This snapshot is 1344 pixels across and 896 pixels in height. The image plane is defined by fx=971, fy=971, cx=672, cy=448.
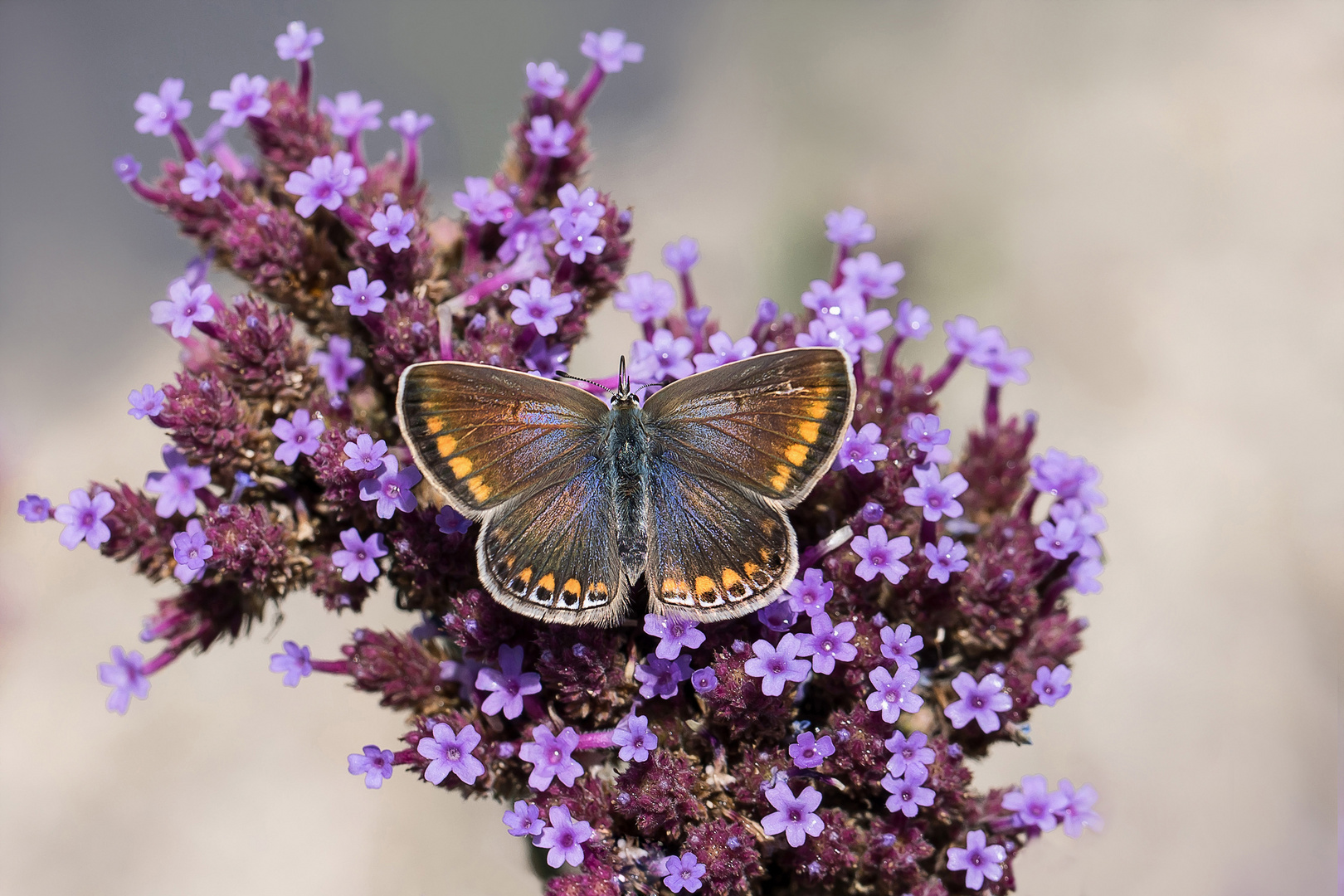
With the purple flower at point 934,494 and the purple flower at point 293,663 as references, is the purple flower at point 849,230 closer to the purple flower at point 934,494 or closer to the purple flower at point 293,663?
the purple flower at point 934,494

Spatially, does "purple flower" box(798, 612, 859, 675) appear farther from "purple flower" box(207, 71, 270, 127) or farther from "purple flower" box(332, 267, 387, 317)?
"purple flower" box(207, 71, 270, 127)

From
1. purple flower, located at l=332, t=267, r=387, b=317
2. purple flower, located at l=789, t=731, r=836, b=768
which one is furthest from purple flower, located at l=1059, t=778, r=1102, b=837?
purple flower, located at l=332, t=267, r=387, b=317

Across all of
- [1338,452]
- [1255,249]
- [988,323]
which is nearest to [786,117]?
[988,323]

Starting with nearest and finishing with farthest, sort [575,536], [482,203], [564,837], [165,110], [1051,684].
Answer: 1. [575,536]
2. [564,837]
3. [1051,684]
4. [482,203]
5. [165,110]

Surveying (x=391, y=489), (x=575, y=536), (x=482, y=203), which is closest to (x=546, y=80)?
(x=482, y=203)

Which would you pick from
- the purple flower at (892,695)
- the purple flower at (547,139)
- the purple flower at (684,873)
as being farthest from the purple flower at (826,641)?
the purple flower at (547,139)

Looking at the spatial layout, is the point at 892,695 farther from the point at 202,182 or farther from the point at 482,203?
the point at 202,182
